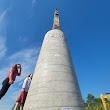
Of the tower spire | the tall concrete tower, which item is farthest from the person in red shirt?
the tower spire

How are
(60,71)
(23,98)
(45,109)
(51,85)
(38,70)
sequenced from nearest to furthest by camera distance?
(45,109) → (51,85) → (60,71) → (38,70) → (23,98)

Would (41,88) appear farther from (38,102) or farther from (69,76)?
(69,76)

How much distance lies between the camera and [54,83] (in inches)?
191

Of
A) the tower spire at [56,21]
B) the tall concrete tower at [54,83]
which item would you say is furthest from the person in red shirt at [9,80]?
the tower spire at [56,21]

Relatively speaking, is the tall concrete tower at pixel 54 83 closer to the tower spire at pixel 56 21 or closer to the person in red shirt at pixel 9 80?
the person in red shirt at pixel 9 80

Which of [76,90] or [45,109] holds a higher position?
[76,90]

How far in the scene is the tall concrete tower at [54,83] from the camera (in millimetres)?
4518

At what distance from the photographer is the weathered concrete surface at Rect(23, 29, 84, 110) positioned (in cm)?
453

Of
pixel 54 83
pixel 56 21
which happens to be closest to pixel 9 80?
pixel 54 83

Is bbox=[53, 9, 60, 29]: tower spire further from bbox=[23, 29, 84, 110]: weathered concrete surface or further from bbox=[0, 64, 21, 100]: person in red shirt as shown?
bbox=[0, 64, 21, 100]: person in red shirt

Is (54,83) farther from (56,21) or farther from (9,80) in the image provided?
(56,21)

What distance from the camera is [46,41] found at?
6.41 m

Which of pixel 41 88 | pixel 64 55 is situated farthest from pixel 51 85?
pixel 64 55

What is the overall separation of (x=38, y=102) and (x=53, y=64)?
1279 mm
